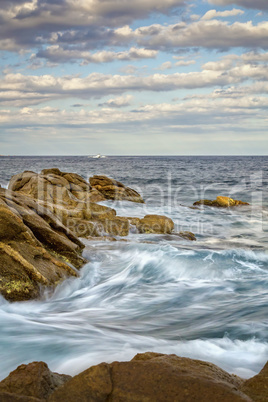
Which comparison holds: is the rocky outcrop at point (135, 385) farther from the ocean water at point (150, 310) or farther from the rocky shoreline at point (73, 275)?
the ocean water at point (150, 310)

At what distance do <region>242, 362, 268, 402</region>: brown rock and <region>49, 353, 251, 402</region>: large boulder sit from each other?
14 centimetres

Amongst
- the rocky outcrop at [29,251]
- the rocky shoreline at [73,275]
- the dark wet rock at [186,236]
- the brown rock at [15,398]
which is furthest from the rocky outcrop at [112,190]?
the brown rock at [15,398]

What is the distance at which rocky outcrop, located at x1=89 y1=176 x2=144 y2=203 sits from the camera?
23.6 metres

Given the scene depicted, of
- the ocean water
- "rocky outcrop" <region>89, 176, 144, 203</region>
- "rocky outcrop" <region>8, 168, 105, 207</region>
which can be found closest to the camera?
the ocean water

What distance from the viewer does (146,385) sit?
2.96 metres

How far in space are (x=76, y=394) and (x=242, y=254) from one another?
9.15 meters

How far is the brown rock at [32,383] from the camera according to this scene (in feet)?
9.77

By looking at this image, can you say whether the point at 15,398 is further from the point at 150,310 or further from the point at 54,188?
the point at 54,188

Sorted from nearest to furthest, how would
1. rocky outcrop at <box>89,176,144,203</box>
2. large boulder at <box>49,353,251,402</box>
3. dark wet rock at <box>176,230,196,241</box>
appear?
large boulder at <box>49,353,251,402</box> < dark wet rock at <box>176,230,196,241</box> < rocky outcrop at <box>89,176,144,203</box>

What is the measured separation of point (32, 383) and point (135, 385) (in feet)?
2.84

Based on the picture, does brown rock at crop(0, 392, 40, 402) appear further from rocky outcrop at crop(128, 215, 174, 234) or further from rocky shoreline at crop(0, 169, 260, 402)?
rocky outcrop at crop(128, 215, 174, 234)

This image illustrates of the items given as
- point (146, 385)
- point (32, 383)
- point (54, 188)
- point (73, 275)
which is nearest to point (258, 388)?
point (146, 385)

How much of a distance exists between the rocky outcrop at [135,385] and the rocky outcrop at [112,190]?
66.7 feet

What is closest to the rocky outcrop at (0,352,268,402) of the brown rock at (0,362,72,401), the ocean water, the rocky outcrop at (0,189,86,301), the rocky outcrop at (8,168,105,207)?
the brown rock at (0,362,72,401)
